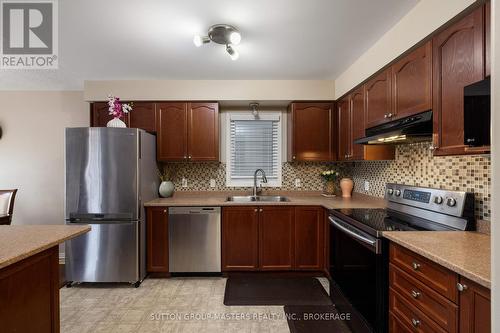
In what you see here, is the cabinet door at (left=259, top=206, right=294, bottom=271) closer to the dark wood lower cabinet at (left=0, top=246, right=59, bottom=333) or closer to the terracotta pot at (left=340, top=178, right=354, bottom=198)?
the terracotta pot at (left=340, top=178, right=354, bottom=198)

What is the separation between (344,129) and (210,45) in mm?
1722

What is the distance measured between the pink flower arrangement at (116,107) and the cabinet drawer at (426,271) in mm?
2901

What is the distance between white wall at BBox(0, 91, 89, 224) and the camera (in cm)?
333

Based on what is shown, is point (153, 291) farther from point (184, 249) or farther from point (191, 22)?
point (191, 22)

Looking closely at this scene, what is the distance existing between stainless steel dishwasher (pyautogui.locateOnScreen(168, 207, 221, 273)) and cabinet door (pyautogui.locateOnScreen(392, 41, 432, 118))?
6.60ft

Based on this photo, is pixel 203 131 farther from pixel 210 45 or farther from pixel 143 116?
pixel 210 45

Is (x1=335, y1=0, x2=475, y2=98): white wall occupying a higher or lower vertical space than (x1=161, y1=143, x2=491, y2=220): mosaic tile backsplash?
higher

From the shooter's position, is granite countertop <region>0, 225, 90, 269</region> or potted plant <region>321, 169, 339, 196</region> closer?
granite countertop <region>0, 225, 90, 269</region>

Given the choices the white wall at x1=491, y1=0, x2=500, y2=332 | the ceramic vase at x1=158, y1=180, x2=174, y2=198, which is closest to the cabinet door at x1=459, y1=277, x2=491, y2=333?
the white wall at x1=491, y1=0, x2=500, y2=332

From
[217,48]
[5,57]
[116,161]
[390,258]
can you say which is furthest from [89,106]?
[390,258]

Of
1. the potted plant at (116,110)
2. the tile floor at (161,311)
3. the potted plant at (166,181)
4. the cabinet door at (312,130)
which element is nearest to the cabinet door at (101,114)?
the potted plant at (116,110)

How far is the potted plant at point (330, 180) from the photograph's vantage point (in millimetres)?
3193

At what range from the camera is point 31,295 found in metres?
1.24

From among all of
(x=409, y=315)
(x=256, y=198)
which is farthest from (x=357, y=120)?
(x=409, y=315)
